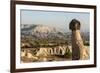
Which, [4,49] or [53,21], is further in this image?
[53,21]

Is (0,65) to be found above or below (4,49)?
below

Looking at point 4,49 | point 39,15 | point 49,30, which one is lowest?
point 4,49

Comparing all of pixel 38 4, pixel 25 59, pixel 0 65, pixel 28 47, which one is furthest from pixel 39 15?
pixel 0 65

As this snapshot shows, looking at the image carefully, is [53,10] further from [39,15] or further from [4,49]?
[4,49]
